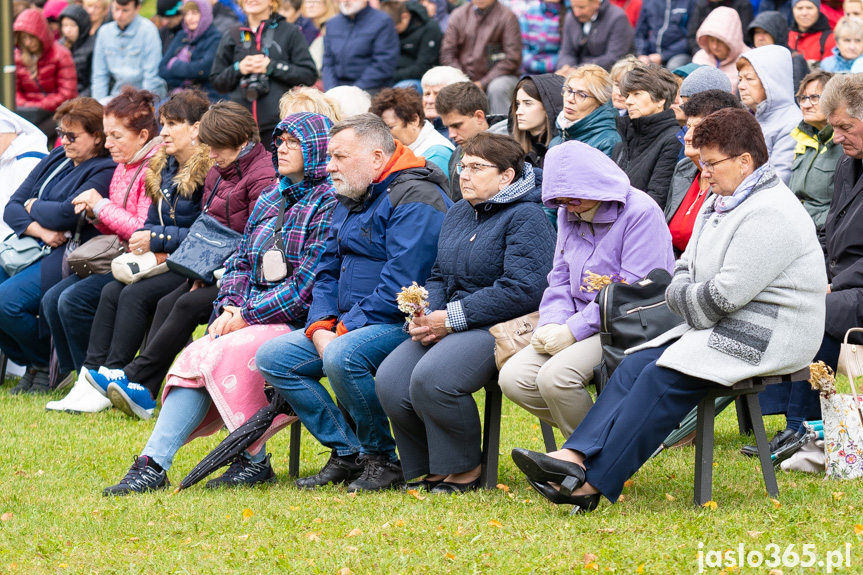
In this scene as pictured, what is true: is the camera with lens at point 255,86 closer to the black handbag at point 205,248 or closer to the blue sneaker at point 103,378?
the black handbag at point 205,248

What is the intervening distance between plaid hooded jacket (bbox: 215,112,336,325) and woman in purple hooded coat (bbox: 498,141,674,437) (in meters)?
1.41

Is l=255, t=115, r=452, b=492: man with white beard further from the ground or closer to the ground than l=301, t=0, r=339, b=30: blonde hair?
further from the ground

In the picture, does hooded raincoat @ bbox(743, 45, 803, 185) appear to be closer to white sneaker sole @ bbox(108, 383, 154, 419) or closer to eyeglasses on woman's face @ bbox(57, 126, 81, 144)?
white sneaker sole @ bbox(108, 383, 154, 419)

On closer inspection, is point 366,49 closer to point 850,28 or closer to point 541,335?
point 850,28

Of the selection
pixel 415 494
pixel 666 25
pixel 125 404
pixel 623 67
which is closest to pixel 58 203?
pixel 125 404

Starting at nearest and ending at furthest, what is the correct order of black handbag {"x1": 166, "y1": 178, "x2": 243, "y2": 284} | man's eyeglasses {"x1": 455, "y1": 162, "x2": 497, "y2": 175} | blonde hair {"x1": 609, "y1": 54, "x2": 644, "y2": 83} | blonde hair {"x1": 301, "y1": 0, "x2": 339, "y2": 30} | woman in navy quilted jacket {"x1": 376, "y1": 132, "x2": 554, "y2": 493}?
woman in navy quilted jacket {"x1": 376, "y1": 132, "x2": 554, "y2": 493}, man's eyeglasses {"x1": 455, "y1": 162, "x2": 497, "y2": 175}, black handbag {"x1": 166, "y1": 178, "x2": 243, "y2": 284}, blonde hair {"x1": 609, "y1": 54, "x2": 644, "y2": 83}, blonde hair {"x1": 301, "y1": 0, "x2": 339, "y2": 30}

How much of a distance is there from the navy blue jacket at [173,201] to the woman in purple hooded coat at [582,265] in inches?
123

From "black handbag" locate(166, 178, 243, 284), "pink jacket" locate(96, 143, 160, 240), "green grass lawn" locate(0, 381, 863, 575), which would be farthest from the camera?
"pink jacket" locate(96, 143, 160, 240)

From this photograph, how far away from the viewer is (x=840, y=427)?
4914 millimetres

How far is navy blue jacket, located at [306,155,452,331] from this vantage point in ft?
18.3

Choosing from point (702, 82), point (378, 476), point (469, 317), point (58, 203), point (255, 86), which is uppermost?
point (702, 82)

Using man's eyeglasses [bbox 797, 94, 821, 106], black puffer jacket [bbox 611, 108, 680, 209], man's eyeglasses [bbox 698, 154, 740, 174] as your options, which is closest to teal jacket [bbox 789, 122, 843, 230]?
man's eyeglasses [bbox 797, 94, 821, 106]

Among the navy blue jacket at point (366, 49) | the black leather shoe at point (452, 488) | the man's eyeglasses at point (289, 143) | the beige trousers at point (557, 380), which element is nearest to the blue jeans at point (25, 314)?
the man's eyeglasses at point (289, 143)

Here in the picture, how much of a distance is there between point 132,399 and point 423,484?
2679 mm
